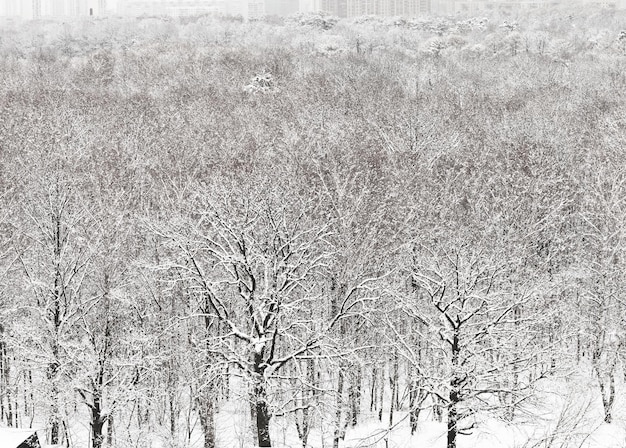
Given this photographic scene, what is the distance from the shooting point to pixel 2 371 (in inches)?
909

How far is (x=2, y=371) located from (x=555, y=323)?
65.9 feet

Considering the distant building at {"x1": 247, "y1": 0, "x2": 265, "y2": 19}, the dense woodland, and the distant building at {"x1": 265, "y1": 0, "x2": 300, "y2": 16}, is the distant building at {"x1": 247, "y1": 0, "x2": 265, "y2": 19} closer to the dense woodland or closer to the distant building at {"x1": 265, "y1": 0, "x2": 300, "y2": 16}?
the distant building at {"x1": 265, "y1": 0, "x2": 300, "y2": 16}

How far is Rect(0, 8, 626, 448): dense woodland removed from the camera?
18453mm

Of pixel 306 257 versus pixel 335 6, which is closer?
pixel 306 257

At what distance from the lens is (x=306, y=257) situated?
20.2 metres

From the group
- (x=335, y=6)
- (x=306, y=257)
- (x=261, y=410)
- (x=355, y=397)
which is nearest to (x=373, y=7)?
(x=335, y=6)

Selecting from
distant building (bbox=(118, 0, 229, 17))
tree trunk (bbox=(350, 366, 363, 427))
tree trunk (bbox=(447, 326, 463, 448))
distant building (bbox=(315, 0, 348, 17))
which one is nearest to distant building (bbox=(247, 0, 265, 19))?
distant building (bbox=(118, 0, 229, 17))

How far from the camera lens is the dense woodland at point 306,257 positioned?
18.5 meters

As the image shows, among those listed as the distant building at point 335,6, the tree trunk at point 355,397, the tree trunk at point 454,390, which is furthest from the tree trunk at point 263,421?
the distant building at point 335,6

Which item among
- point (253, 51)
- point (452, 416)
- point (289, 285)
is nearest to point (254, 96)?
point (253, 51)

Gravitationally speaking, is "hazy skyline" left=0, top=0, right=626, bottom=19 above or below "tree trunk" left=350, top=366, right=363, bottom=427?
above

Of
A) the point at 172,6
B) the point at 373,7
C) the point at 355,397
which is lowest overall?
the point at 355,397

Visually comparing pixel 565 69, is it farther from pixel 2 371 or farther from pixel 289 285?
pixel 2 371

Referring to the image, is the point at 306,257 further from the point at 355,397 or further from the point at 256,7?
the point at 256,7
